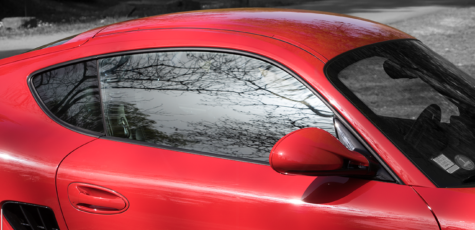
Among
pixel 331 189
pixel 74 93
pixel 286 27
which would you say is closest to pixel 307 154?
pixel 331 189

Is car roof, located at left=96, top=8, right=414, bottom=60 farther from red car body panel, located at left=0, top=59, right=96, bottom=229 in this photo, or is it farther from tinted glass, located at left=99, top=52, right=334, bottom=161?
red car body panel, located at left=0, top=59, right=96, bottom=229

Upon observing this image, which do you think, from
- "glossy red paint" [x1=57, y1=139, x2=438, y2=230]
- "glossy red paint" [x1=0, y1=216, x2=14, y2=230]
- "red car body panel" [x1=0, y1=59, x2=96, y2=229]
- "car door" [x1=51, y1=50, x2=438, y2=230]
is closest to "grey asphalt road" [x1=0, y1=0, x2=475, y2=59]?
"red car body panel" [x1=0, y1=59, x2=96, y2=229]

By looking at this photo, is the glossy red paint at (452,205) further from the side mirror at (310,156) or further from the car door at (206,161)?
the side mirror at (310,156)

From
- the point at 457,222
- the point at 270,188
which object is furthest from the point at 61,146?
the point at 457,222

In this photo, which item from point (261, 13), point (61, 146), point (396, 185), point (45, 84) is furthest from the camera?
point (261, 13)

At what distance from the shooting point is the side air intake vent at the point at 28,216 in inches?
65.8

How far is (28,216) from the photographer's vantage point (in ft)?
5.65

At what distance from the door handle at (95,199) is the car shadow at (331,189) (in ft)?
2.16

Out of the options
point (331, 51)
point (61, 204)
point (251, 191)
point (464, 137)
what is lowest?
point (61, 204)

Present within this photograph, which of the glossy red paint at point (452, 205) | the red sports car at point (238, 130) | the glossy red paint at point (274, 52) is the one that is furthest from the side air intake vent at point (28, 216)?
the glossy red paint at point (452, 205)

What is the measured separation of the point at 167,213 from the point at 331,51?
85 centimetres

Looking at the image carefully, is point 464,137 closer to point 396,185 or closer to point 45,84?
point 396,185

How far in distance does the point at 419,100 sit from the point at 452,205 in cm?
70

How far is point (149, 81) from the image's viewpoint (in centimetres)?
180
